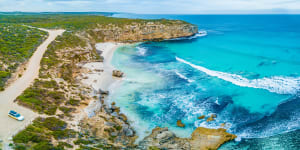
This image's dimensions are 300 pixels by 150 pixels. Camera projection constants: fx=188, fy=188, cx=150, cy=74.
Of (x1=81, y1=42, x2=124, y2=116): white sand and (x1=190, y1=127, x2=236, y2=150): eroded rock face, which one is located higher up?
(x1=81, y1=42, x2=124, y2=116): white sand

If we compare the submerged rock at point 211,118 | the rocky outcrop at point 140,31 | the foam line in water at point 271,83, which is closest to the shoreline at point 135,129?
the submerged rock at point 211,118

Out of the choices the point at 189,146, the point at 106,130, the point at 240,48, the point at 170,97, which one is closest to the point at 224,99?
the point at 170,97

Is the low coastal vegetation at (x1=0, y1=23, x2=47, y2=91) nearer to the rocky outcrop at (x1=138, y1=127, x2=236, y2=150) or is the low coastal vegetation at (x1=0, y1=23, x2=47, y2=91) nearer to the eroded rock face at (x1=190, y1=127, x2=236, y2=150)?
the rocky outcrop at (x1=138, y1=127, x2=236, y2=150)

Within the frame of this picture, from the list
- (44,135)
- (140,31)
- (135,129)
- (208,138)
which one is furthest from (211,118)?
(140,31)

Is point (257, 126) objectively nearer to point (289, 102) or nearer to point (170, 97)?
point (289, 102)

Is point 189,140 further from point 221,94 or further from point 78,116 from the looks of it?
point 78,116

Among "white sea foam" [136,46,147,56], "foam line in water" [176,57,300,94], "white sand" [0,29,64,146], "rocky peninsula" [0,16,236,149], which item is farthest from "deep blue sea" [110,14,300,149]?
"white sand" [0,29,64,146]
